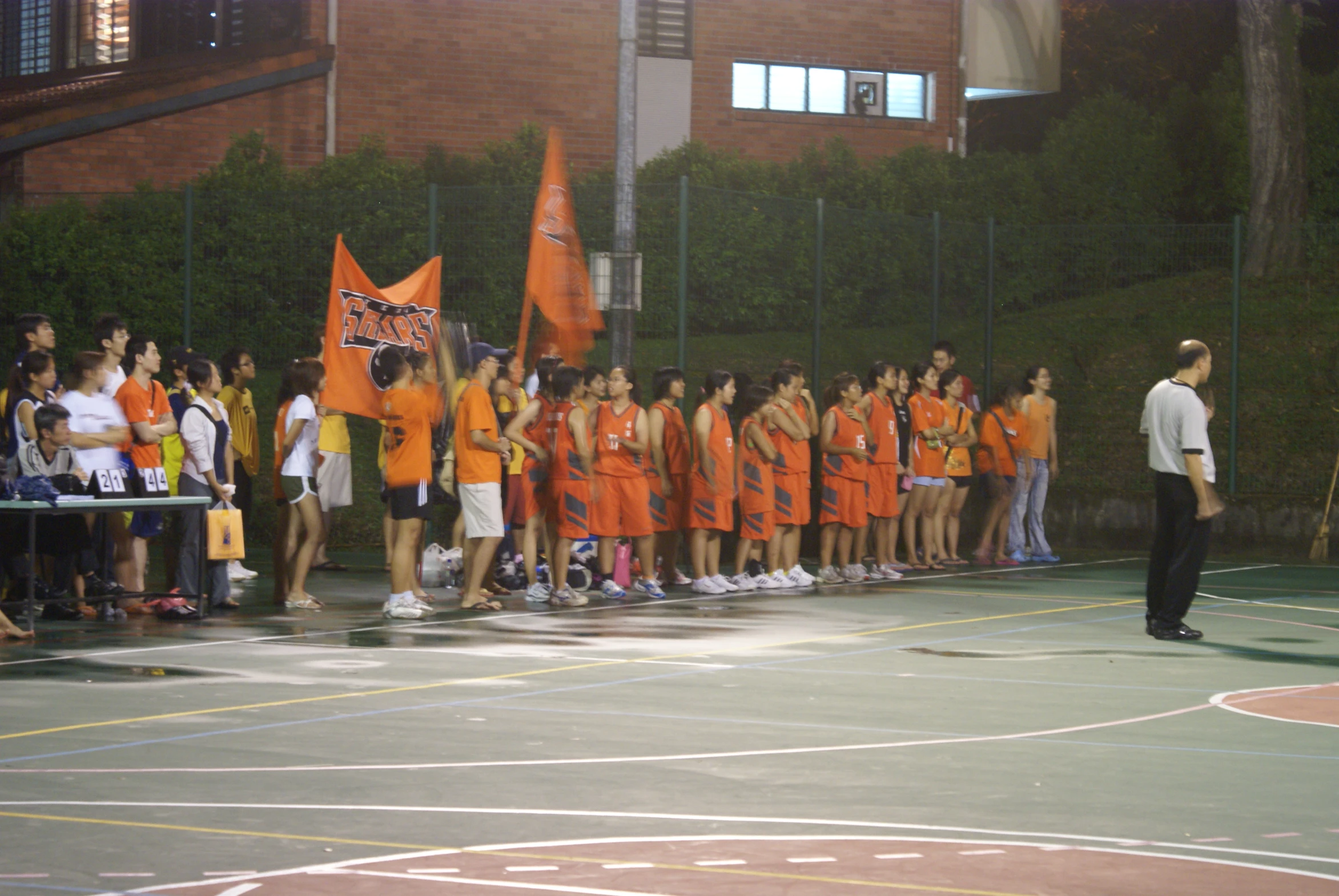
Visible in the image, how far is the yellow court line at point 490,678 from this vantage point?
346 inches

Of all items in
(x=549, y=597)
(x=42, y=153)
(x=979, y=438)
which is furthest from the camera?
(x=42, y=153)

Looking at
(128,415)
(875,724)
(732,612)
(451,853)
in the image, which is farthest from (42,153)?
(451,853)

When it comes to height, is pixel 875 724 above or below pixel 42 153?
below

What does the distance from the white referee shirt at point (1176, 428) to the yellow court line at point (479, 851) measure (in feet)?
24.4

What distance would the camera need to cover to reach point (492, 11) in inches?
1155

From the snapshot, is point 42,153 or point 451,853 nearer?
point 451,853

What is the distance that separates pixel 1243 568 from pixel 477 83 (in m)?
15.4

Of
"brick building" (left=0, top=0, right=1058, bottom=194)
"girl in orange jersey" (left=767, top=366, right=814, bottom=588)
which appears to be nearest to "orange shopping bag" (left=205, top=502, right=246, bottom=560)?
"girl in orange jersey" (left=767, top=366, right=814, bottom=588)

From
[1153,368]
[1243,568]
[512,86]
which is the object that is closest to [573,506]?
[1243,568]

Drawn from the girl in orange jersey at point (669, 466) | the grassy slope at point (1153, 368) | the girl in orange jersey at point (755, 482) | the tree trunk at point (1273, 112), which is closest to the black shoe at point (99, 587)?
the girl in orange jersey at point (669, 466)

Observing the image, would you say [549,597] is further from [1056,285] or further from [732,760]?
[1056,285]

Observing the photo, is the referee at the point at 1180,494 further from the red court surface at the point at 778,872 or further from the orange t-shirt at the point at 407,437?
the red court surface at the point at 778,872

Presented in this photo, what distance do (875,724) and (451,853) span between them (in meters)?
3.29

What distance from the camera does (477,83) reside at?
29.3 m
